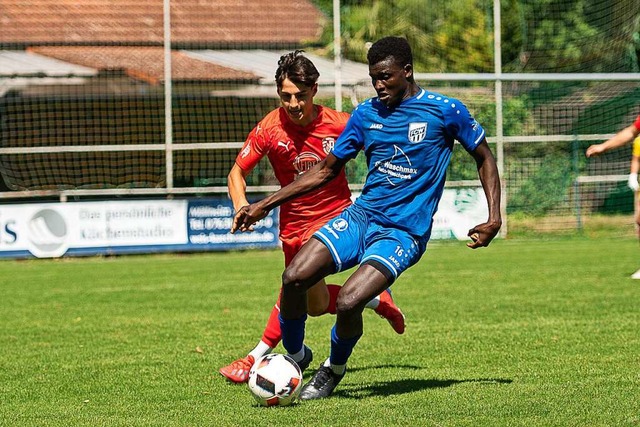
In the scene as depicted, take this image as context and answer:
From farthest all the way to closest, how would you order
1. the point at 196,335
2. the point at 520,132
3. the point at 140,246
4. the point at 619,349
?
the point at 520,132
the point at 140,246
the point at 196,335
the point at 619,349

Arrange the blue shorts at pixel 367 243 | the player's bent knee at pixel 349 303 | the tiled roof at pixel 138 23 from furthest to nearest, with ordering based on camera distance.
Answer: the tiled roof at pixel 138 23, the blue shorts at pixel 367 243, the player's bent knee at pixel 349 303

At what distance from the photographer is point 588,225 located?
22.5m

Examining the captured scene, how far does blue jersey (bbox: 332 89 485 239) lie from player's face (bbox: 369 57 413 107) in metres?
0.07

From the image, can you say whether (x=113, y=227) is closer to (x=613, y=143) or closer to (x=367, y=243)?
(x=613, y=143)

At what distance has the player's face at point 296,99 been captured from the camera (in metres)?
7.20

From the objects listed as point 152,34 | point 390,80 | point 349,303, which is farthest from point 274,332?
point 152,34

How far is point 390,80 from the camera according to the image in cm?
636

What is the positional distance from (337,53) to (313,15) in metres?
9.71

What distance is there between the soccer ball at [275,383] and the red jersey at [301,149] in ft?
5.04

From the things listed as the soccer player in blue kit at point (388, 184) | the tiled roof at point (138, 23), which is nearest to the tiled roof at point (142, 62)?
the tiled roof at point (138, 23)

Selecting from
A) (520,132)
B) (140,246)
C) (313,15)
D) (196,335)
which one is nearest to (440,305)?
(196,335)

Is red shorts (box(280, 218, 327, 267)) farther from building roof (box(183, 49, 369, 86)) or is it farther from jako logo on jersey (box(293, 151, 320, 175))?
building roof (box(183, 49, 369, 86))

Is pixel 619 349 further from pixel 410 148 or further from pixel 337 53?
pixel 337 53

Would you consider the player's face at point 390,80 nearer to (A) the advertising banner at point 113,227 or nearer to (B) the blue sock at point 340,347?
(B) the blue sock at point 340,347
